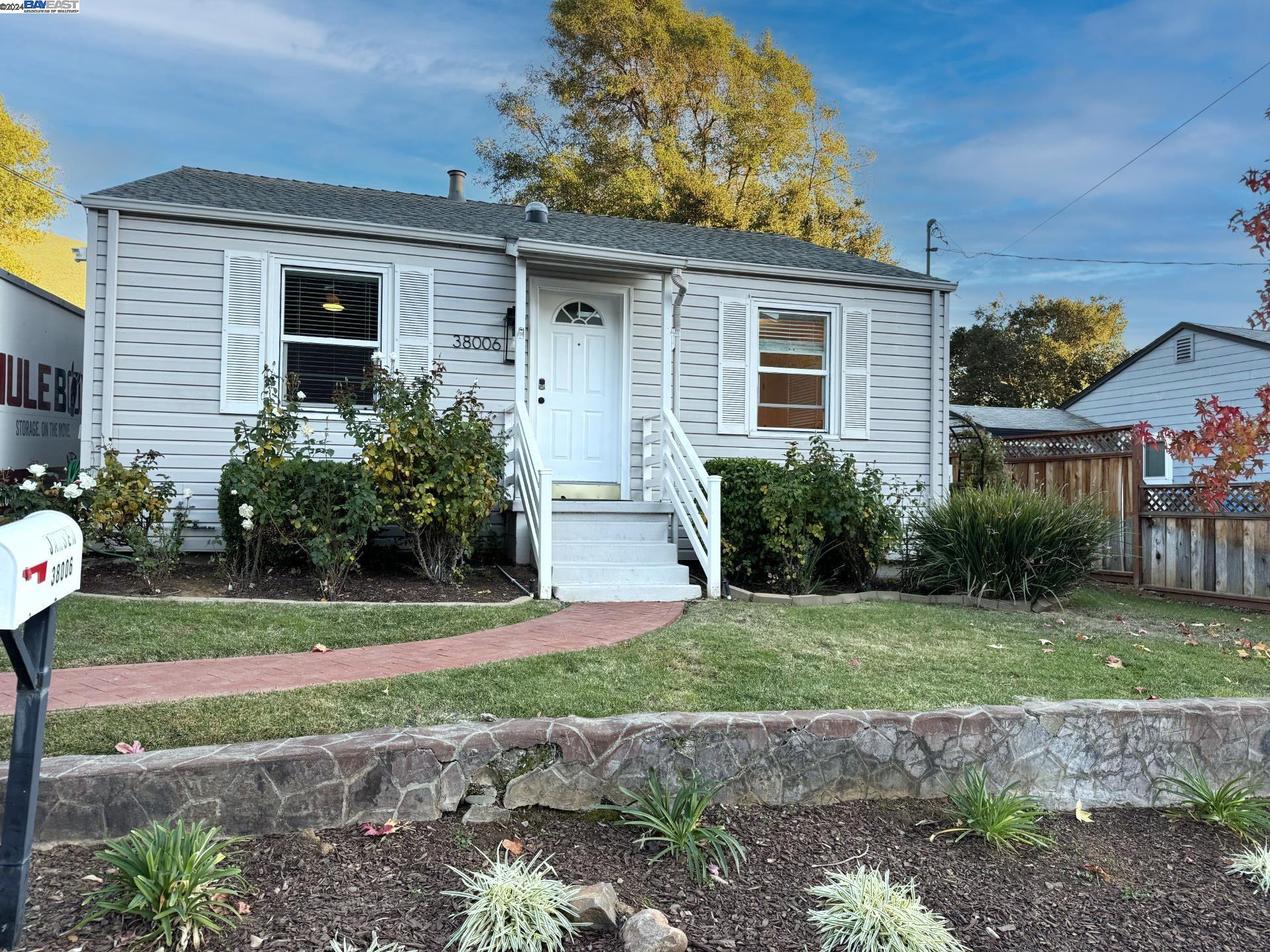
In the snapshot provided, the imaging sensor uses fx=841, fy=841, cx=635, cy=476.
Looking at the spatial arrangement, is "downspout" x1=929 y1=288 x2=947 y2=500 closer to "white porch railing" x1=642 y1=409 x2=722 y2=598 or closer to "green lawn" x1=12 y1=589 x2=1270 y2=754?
"white porch railing" x1=642 y1=409 x2=722 y2=598

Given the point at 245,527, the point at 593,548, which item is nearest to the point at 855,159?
the point at 593,548

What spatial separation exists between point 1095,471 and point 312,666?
29.5ft

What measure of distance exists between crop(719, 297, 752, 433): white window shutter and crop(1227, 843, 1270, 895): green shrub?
6.46 meters

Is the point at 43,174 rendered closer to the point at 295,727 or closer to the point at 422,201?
the point at 422,201

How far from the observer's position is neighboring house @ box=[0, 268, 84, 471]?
279 inches

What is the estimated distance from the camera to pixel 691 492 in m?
7.89

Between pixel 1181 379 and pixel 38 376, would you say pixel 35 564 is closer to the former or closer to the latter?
pixel 38 376

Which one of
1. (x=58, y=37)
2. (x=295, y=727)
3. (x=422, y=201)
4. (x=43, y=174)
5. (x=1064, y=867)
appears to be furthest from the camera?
(x=43, y=174)

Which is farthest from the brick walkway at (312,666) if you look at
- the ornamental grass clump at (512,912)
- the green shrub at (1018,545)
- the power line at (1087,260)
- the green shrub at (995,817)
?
the power line at (1087,260)

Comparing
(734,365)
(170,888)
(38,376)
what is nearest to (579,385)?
(734,365)

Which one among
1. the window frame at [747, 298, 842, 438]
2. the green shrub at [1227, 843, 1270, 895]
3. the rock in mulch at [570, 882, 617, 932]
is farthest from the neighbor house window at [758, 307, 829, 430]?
the rock in mulch at [570, 882, 617, 932]

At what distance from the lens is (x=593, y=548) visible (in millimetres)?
7188

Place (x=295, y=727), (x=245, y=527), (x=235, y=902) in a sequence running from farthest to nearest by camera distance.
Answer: (x=245, y=527)
(x=295, y=727)
(x=235, y=902)

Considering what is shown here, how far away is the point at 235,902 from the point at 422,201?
8916mm
